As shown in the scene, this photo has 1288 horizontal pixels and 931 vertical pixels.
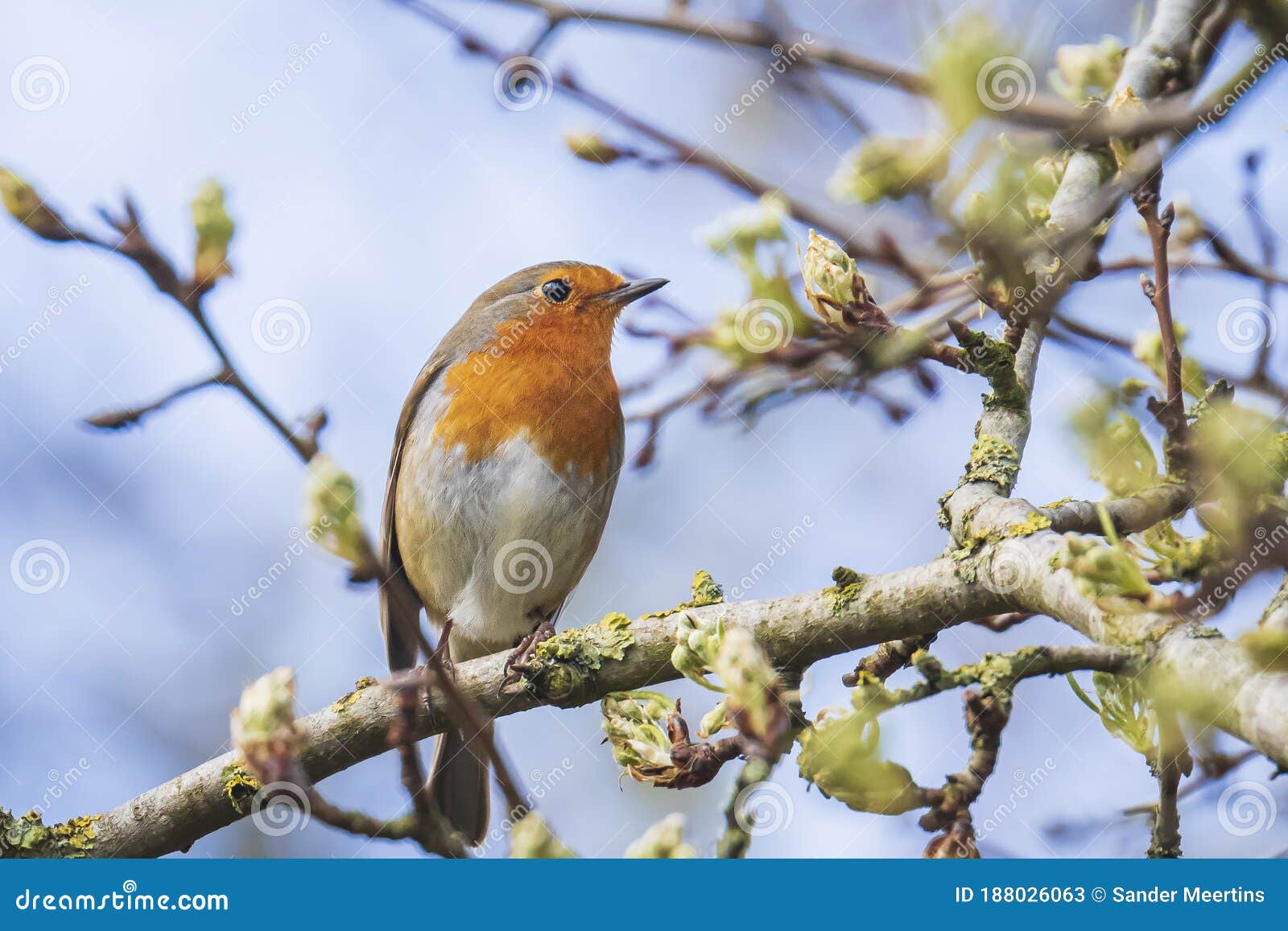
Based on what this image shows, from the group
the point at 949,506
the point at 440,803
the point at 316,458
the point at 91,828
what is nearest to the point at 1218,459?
the point at 949,506

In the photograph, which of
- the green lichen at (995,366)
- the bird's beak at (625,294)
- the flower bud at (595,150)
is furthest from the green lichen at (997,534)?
the bird's beak at (625,294)

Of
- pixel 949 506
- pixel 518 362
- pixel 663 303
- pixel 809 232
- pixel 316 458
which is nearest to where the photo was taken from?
pixel 316 458

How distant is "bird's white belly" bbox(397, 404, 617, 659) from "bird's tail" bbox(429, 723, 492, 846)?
429 millimetres

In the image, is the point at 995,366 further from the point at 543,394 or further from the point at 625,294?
the point at 625,294

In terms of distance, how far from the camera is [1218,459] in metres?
1.81

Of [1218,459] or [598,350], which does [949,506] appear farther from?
[598,350]

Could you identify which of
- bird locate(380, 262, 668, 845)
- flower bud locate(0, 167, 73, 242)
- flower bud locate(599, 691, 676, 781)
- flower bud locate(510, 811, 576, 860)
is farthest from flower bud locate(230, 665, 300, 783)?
bird locate(380, 262, 668, 845)

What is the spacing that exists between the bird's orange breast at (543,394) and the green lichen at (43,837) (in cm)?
170

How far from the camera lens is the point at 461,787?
14.1ft

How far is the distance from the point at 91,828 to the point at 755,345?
2011mm
